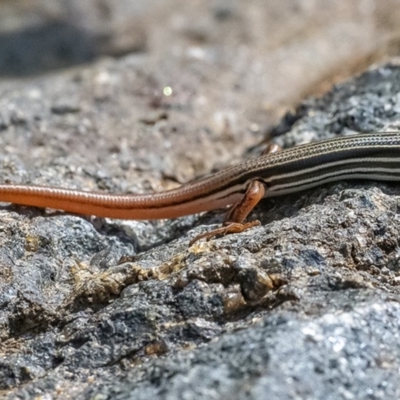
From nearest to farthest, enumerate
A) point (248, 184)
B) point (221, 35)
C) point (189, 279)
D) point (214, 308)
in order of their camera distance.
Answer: point (214, 308) → point (189, 279) → point (248, 184) → point (221, 35)

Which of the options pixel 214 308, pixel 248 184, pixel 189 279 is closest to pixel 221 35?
pixel 248 184

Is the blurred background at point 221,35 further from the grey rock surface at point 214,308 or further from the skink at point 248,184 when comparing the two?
→ the grey rock surface at point 214,308

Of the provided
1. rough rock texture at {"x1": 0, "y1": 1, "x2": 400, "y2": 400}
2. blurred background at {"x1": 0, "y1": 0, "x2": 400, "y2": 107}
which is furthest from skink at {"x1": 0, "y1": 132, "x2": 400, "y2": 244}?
blurred background at {"x1": 0, "y1": 0, "x2": 400, "y2": 107}

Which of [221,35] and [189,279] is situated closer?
[189,279]

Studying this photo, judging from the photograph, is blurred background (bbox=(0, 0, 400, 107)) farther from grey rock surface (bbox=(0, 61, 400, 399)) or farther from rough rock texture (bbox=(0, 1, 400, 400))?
grey rock surface (bbox=(0, 61, 400, 399))

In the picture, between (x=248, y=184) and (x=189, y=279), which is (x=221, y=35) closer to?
(x=248, y=184)

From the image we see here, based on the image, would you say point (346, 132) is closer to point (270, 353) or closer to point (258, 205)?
point (258, 205)

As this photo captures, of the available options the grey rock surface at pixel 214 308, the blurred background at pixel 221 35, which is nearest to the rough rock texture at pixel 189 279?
the grey rock surface at pixel 214 308

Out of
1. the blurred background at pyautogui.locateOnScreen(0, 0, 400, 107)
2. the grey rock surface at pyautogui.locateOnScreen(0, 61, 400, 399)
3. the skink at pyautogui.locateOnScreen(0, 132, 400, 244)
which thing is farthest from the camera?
the blurred background at pyautogui.locateOnScreen(0, 0, 400, 107)
